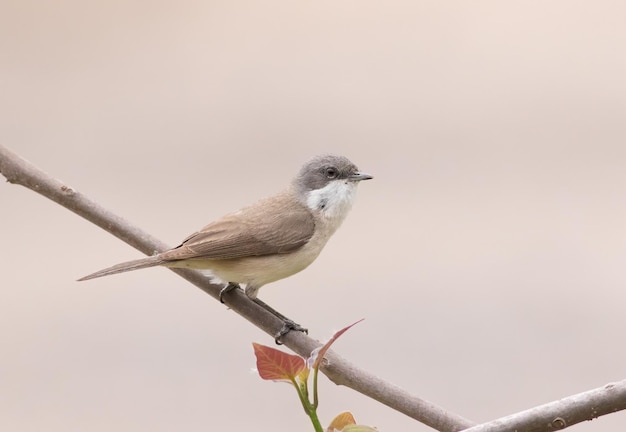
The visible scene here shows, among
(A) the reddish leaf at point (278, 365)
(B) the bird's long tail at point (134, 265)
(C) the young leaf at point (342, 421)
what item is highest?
(B) the bird's long tail at point (134, 265)

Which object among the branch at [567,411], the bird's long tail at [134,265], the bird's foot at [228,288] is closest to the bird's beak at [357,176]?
the bird's foot at [228,288]

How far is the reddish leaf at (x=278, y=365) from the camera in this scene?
45.6 inches

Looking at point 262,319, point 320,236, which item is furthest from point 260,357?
point 320,236

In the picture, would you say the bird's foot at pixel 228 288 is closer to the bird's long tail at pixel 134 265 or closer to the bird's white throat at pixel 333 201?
the bird's long tail at pixel 134 265

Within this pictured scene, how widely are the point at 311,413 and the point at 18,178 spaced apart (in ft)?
4.02

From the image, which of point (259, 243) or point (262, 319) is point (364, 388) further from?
point (259, 243)

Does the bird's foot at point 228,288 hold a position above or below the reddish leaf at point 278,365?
above

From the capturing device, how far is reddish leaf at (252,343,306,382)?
45.6 inches

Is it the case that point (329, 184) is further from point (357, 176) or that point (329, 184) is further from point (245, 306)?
point (245, 306)

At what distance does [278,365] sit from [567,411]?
16.6 inches

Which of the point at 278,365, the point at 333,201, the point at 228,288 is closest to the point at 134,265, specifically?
the point at 228,288

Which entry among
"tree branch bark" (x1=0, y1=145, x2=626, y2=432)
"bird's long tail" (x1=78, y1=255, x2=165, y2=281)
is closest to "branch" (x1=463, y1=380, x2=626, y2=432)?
"tree branch bark" (x1=0, y1=145, x2=626, y2=432)

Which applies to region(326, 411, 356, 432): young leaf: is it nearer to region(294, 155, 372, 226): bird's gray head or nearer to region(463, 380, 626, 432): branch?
region(463, 380, 626, 432): branch

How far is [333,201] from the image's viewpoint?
3568mm
